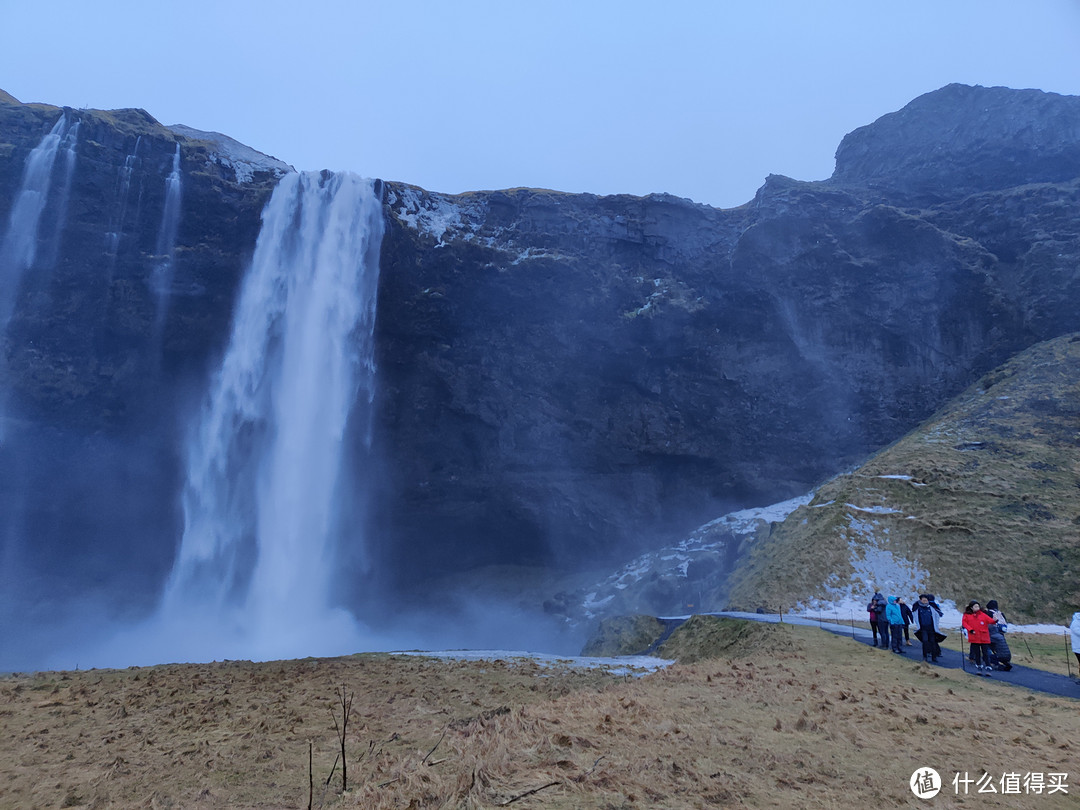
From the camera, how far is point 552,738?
6.85 metres

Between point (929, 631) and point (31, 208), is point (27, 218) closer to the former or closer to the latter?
point (31, 208)

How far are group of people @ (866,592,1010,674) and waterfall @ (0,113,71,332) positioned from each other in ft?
159

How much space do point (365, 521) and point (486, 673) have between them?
33.3 meters

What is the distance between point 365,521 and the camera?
156 feet

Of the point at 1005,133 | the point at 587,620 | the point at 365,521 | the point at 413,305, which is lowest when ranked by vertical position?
the point at 587,620

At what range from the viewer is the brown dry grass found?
5676mm

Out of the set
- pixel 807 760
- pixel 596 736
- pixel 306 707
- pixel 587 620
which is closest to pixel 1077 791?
pixel 807 760

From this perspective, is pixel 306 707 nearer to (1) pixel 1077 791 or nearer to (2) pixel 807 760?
(2) pixel 807 760

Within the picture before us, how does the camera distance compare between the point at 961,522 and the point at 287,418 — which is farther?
the point at 287,418

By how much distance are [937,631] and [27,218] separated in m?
50.4

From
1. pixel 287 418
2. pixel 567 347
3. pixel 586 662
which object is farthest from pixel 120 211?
pixel 586 662

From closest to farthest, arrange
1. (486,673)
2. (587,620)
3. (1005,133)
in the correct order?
(486,673), (587,620), (1005,133)

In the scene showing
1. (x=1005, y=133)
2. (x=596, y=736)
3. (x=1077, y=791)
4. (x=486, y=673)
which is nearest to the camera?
(x=1077, y=791)

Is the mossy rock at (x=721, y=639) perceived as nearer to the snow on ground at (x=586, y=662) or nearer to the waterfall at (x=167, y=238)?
the snow on ground at (x=586, y=662)
